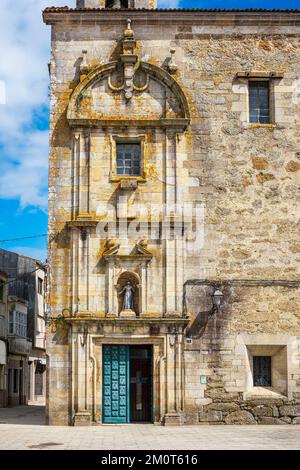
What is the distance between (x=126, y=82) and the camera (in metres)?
21.6

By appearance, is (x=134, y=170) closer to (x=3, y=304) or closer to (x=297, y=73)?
(x=297, y=73)

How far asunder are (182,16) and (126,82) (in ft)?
8.13

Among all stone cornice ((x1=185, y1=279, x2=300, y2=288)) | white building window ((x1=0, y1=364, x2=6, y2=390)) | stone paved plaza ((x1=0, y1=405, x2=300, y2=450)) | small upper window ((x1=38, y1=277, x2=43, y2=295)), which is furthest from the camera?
small upper window ((x1=38, y1=277, x2=43, y2=295))

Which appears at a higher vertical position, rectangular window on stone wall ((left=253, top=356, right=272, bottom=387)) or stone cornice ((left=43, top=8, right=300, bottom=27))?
stone cornice ((left=43, top=8, right=300, bottom=27))

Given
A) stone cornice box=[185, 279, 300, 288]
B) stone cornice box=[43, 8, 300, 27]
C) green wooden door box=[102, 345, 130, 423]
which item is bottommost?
green wooden door box=[102, 345, 130, 423]

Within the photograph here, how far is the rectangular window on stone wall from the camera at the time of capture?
69.1 ft

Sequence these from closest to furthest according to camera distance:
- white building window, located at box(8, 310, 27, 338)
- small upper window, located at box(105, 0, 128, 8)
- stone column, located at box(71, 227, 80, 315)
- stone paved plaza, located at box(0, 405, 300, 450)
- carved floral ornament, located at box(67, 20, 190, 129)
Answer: stone paved plaza, located at box(0, 405, 300, 450)
stone column, located at box(71, 227, 80, 315)
carved floral ornament, located at box(67, 20, 190, 129)
small upper window, located at box(105, 0, 128, 8)
white building window, located at box(8, 310, 27, 338)

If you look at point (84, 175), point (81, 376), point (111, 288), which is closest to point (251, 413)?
point (81, 376)

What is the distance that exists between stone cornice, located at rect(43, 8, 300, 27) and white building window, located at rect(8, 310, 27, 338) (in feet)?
60.8

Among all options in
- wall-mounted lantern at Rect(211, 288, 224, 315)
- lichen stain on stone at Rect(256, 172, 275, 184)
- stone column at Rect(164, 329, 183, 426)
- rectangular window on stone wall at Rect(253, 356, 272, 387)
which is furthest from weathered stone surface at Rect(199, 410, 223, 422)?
lichen stain on stone at Rect(256, 172, 275, 184)

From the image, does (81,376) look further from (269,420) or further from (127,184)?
(127,184)

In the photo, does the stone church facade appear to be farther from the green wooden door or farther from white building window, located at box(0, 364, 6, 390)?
white building window, located at box(0, 364, 6, 390)

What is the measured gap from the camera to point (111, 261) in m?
20.8
